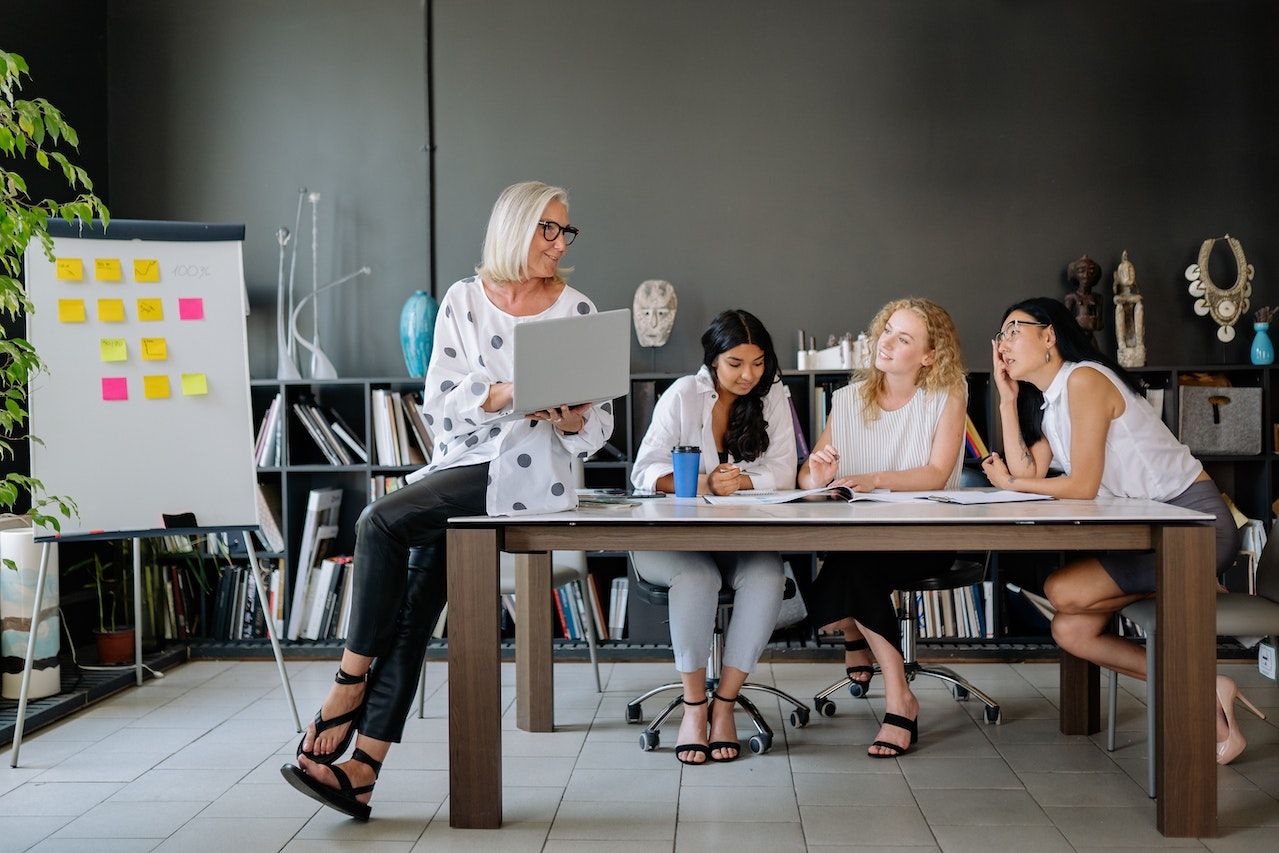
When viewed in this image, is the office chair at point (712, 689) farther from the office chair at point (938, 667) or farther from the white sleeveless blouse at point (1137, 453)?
the white sleeveless blouse at point (1137, 453)

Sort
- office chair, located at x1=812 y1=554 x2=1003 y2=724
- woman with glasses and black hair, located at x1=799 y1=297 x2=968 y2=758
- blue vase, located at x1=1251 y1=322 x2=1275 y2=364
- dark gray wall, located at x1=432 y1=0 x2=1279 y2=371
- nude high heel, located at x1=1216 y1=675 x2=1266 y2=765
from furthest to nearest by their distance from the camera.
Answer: dark gray wall, located at x1=432 y1=0 x2=1279 y2=371, blue vase, located at x1=1251 y1=322 x2=1275 y2=364, office chair, located at x1=812 y1=554 x2=1003 y2=724, woman with glasses and black hair, located at x1=799 y1=297 x2=968 y2=758, nude high heel, located at x1=1216 y1=675 x2=1266 y2=765

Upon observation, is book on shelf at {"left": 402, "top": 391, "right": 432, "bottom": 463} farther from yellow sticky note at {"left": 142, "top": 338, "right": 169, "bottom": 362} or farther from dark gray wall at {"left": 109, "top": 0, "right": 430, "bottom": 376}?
yellow sticky note at {"left": 142, "top": 338, "right": 169, "bottom": 362}

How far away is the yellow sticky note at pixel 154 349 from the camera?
3.25m

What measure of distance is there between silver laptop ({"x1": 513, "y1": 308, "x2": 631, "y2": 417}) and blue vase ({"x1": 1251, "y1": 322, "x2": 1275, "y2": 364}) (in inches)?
114

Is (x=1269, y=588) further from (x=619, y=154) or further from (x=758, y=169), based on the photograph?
(x=619, y=154)

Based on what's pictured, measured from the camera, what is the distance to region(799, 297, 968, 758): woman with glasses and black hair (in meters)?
3.06

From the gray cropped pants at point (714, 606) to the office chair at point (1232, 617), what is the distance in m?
0.89

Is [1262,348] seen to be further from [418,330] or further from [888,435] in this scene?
[418,330]

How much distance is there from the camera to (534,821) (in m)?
2.46

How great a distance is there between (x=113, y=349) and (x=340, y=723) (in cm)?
144

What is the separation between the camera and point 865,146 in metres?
4.41

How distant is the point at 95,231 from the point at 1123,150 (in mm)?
3735

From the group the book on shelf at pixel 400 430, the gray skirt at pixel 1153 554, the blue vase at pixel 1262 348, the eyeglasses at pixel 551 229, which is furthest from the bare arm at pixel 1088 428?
the book on shelf at pixel 400 430

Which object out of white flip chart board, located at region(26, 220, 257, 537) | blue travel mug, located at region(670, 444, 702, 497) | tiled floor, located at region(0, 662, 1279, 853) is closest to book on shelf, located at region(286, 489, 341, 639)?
tiled floor, located at region(0, 662, 1279, 853)
